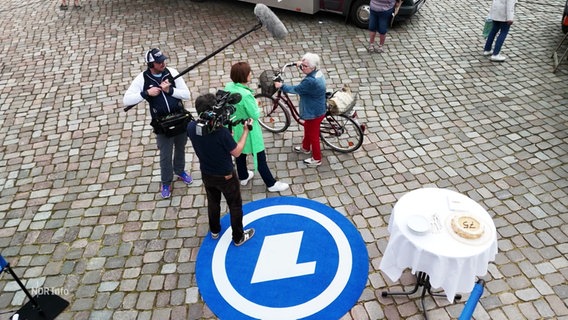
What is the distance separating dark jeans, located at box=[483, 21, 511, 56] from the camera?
8.56 m

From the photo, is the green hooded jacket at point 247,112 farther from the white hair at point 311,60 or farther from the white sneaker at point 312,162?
the white sneaker at point 312,162

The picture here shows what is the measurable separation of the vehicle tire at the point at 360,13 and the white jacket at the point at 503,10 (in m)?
3.02

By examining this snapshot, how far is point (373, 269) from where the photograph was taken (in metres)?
4.73

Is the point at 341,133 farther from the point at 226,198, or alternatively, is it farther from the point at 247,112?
the point at 226,198

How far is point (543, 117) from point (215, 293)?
6.59m

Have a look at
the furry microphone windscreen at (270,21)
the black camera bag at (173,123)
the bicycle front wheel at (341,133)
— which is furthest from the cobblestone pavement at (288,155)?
the furry microphone windscreen at (270,21)

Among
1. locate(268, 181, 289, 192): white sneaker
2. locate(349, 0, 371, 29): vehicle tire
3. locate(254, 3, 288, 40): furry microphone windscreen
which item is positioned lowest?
locate(268, 181, 289, 192): white sneaker

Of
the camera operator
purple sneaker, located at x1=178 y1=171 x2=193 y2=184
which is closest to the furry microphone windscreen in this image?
the camera operator

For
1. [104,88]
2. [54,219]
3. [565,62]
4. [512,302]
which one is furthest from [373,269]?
[565,62]

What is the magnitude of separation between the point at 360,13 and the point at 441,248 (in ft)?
27.4

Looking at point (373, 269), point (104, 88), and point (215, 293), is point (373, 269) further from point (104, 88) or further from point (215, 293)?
point (104, 88)

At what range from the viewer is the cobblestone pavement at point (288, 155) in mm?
4641

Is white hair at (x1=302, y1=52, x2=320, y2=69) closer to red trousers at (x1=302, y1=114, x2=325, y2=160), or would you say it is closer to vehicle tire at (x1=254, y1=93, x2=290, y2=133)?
red trousers at (x1=302, y1=114, x2=325, y2=160)

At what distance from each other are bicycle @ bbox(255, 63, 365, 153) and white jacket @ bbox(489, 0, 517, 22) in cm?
451
